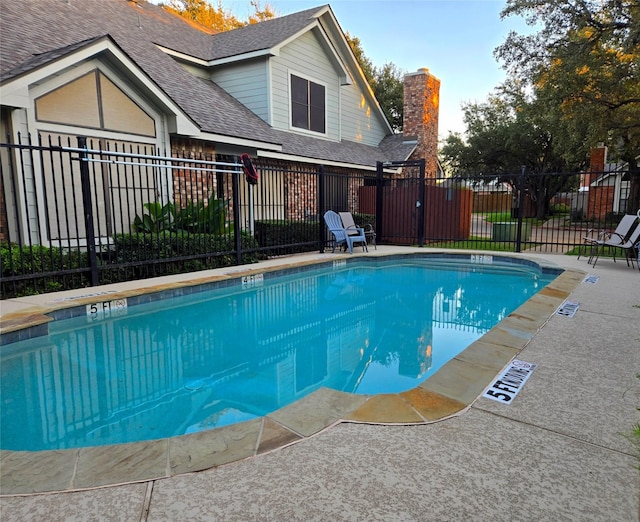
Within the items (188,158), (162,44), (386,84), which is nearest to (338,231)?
(188,158)

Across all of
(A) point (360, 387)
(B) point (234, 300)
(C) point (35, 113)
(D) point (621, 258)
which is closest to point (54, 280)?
(B) point (234, 300)

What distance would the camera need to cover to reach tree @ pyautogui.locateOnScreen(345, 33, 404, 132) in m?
24.8

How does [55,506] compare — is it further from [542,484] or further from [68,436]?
[542,484]

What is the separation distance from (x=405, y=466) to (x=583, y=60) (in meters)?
12.0

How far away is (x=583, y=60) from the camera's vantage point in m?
10.2

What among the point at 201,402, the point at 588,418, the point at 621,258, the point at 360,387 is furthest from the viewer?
the point at 621,258

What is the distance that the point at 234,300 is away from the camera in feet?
19.5

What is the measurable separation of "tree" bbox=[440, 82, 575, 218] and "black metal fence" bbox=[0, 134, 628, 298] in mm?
13200

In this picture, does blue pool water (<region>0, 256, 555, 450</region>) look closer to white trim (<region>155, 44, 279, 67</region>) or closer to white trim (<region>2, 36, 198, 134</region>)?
white trim (<region>2, 36, 198, 134</region>)

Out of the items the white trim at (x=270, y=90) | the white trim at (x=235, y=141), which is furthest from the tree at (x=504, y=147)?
the white trim at (x=235, y=141)

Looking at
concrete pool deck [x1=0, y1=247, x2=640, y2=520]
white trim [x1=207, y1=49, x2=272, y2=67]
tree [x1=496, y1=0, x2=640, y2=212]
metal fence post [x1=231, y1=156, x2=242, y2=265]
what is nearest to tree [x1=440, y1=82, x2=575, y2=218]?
tree [x1=496, y1=0, x2=640, y2=212]

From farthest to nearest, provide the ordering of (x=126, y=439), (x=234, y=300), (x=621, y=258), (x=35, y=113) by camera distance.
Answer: (x=621, y=258), (x=35, y=113), (x=234, y=300), (x=126, y=439)

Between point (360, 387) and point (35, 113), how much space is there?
6.96 meters

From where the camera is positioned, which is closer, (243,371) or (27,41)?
(243,371)
